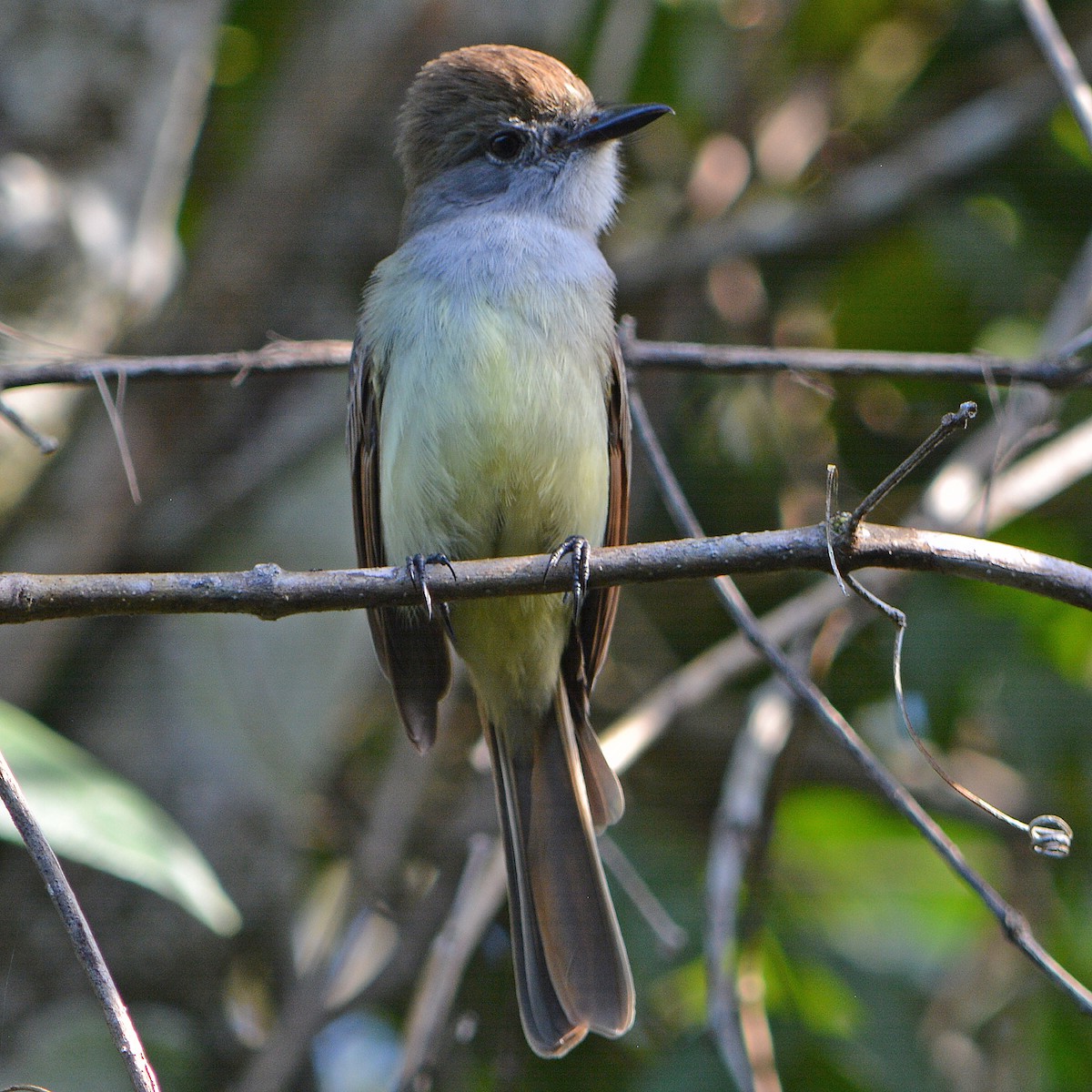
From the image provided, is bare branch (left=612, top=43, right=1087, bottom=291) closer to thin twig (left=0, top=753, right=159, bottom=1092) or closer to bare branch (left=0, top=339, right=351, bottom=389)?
bare branch (left=0, top=339, right=351, bottom=389)

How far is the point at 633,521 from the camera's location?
14.5 feet

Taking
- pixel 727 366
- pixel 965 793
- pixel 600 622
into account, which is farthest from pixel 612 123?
pixel 965 793

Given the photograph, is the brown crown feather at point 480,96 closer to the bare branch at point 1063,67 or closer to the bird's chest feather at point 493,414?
the bird's chest feather at point 493,414

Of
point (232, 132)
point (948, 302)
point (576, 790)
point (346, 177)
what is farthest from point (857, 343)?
point (232, 132)

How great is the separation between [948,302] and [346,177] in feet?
6.28

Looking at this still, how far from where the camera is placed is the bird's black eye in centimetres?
351

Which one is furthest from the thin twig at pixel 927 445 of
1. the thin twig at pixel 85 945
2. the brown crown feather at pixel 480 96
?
the brown crown feather at pixel 480 96

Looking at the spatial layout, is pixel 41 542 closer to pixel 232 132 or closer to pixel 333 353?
pixel 333 353

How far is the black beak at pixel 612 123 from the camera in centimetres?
327

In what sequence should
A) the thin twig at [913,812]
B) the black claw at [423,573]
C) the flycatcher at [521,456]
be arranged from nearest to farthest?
the thin twig at [913,812] < the black claw at [423,573] < the flycatcher at [521,456]

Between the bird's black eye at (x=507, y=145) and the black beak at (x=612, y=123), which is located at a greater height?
the bird's black eye at (x=507, y=145)

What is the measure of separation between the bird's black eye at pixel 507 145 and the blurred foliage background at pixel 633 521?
698 mm

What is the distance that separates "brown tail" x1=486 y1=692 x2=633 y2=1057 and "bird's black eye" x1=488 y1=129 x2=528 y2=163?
4.67ft

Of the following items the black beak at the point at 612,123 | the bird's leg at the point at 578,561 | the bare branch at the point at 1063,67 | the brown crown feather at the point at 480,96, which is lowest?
the bird's leg at the point at 578,561
